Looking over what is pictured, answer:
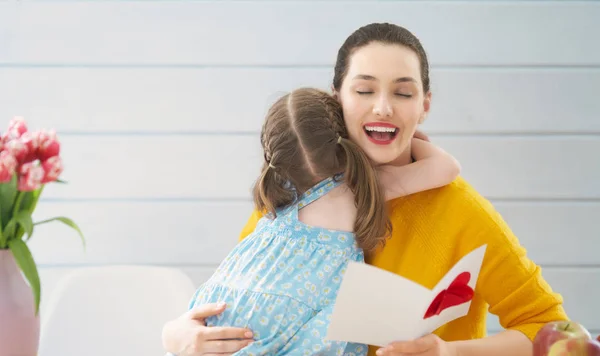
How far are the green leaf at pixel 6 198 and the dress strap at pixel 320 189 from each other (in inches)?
22.1

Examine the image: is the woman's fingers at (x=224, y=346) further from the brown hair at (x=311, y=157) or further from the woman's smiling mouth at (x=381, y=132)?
the woman's smiling mouth at (x=381, y=132)

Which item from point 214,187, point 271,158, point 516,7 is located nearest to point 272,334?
point 271,158

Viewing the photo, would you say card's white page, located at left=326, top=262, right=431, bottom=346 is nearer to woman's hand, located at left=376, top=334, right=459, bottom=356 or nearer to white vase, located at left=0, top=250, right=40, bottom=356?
woman's hand, located at left=376, top=334, right=459, bottom=356

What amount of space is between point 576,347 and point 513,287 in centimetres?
50

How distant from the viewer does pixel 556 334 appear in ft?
3.28

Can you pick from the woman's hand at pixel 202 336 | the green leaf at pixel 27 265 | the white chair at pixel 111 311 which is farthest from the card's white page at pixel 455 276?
the white chair at pixel 111 311

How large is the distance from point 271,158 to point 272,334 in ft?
1.23

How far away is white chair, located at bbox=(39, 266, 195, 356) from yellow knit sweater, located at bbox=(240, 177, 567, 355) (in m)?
0.71

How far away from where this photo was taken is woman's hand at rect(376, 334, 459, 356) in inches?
47.1

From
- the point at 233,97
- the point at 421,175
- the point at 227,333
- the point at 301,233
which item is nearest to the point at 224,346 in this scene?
the point at 227,333

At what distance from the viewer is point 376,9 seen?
2.31 metres

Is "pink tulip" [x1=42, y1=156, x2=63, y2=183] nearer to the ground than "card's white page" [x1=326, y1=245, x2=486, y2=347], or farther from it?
farther from it

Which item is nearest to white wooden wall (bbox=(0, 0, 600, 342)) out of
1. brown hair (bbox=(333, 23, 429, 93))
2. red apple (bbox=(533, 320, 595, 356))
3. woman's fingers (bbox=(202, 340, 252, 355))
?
brown hair (bbox=(333, 23, 429, 93))

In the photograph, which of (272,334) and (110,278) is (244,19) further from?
(272,334)
